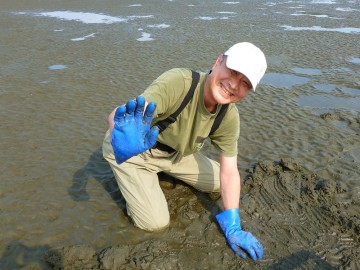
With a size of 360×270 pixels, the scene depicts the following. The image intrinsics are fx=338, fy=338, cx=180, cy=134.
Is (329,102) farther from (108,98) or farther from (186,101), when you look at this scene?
(186,101)

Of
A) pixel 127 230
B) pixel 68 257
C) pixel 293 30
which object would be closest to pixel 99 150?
pixel 127 230

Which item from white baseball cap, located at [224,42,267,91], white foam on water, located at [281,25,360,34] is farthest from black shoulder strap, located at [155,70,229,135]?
white foam on water, located at [281,25,360,34]

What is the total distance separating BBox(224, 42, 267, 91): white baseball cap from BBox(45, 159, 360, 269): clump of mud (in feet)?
5.81

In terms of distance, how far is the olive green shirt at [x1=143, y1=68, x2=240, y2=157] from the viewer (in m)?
2.96

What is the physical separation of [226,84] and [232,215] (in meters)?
1.49

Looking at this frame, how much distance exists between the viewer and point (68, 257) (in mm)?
3246

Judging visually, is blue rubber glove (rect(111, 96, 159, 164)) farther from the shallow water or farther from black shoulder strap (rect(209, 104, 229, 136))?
the shallow water

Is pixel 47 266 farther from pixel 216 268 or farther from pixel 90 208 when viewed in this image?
pixel 216 268

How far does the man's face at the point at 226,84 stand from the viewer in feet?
9.34

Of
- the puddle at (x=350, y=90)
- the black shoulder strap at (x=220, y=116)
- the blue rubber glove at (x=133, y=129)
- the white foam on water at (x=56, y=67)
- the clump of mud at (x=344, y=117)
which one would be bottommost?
the puddle at (x=350, y=90)

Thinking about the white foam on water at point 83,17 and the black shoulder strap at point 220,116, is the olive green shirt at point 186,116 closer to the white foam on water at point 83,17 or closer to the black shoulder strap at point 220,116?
the black shoulder strap at point 220,116

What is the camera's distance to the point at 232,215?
362cm

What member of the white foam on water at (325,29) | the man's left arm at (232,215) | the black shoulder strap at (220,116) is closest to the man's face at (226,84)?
the black shoulder strap at (220,116)

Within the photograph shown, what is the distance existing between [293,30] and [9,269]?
13.2 metres
